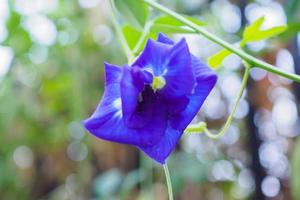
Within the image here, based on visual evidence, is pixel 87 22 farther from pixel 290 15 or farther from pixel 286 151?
pixel 290 15

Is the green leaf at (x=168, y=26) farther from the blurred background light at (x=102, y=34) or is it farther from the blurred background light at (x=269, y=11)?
the blurred background light at (x=102, y=34)

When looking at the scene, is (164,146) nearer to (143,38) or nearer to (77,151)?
(143,38)

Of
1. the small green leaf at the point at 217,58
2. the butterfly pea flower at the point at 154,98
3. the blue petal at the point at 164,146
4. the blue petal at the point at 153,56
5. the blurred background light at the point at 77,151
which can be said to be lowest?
the blurred background light at the point at 77,151

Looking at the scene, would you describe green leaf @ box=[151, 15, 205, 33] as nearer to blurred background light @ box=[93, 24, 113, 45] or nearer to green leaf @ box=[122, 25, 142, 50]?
green leaf @ box=[122, 25, 142, 50]

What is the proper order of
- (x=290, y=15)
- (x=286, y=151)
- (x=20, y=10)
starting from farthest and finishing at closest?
(x=286, y=151)
(x=20, y=10)
(x=290, y=15)

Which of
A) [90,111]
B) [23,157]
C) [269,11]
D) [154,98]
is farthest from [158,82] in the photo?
[23,157]

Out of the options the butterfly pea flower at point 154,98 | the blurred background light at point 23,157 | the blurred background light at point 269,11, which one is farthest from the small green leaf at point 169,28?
the blurred background light at point 23,157

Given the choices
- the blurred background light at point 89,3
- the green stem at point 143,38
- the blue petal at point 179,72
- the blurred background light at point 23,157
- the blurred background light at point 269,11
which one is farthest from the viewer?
the blurred background light at point 23,157

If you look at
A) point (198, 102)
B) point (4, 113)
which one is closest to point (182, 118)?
point (198, 102)
